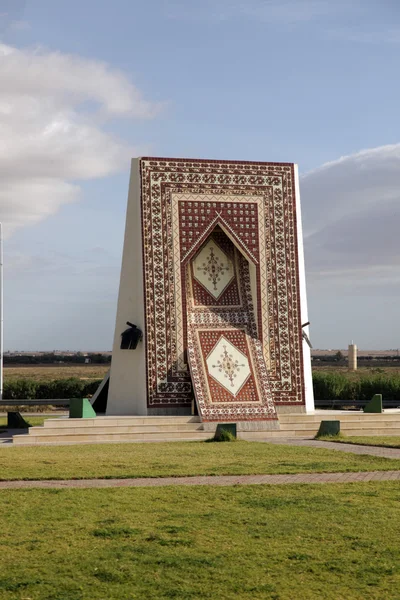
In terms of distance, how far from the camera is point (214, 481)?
28.4 feet

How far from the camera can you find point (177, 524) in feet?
21.3

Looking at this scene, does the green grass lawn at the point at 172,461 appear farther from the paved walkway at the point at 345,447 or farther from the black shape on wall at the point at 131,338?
the black shape on wall at the point at 131,338

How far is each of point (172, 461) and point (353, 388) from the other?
46.3 feet

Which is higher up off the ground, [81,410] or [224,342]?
[224,342]

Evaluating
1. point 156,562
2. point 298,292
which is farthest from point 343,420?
point 156,562

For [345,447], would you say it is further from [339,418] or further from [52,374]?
[52,374]

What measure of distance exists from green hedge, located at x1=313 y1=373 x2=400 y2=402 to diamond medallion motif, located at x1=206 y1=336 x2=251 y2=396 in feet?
25.7

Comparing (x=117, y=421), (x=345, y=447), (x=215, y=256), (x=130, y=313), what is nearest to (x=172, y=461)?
(x=345, y=447)

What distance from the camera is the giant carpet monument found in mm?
16250

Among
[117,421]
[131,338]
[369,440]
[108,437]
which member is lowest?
[369,440]

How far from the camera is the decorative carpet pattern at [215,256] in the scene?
16359 mm

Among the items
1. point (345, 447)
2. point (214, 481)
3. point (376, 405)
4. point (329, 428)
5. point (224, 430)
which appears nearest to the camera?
point (214, 481)

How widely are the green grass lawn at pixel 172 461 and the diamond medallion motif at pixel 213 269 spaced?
4752 millimetres

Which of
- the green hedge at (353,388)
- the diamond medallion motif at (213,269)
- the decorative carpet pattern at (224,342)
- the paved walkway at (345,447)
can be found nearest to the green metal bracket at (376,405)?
the decorative carpet pattern at (224,342)
